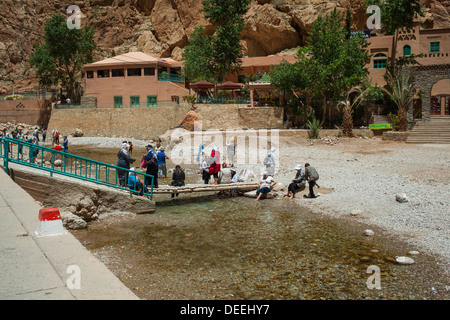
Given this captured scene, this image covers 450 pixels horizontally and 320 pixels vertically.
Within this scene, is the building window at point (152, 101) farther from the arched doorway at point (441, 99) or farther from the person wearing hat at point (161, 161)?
the arched doorway at point (441, 99)

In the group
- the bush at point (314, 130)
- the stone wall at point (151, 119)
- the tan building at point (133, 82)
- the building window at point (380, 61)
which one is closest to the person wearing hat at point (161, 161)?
the bush at point (314, 130)

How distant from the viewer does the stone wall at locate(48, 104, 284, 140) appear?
3488cm

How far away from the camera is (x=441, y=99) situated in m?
37.0

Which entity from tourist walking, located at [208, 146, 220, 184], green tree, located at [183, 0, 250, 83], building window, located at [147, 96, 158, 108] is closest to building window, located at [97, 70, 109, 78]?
building window, located at [147, 96, 158, 108]

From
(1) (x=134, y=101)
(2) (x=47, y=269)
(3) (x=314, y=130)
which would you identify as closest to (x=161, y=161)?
(2) (x=47, y=269)

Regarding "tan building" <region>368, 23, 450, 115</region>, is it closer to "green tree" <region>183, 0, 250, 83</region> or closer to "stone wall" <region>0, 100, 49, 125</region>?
"green tree" <region>183, 0, 250, 83</region>

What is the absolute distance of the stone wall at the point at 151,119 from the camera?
1373 inches

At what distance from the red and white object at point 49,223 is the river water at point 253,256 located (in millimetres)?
1901

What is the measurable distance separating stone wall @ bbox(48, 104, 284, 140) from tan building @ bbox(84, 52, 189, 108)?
224cm

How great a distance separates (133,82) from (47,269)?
42106mm

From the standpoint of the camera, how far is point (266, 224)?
11.2m
